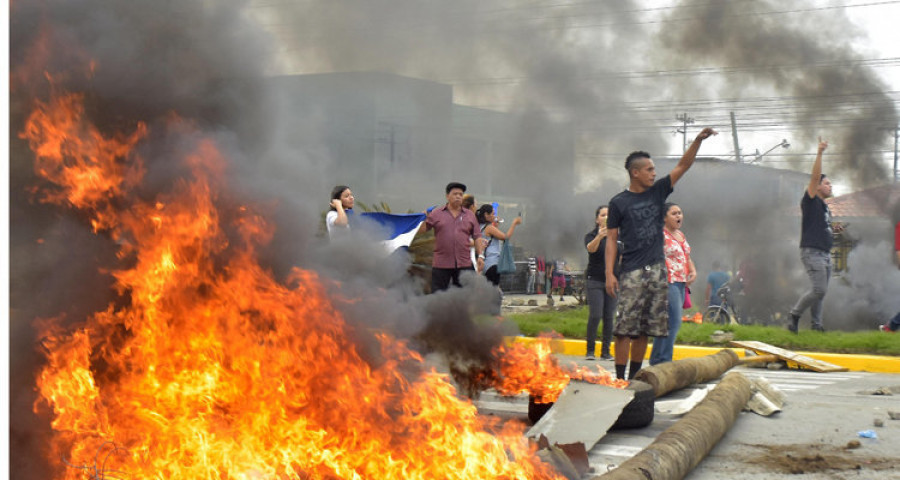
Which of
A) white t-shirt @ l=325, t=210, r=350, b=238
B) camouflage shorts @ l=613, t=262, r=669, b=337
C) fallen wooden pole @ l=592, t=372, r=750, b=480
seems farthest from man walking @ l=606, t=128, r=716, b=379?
white t-shirt @ l=325, t=210, r=350, b=238

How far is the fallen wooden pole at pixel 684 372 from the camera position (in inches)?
255


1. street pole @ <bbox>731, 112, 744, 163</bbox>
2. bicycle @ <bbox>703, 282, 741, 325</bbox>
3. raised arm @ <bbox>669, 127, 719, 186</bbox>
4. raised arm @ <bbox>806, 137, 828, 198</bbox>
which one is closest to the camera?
raised arm @ <bbox>669, 127, 719, 186</bbox>

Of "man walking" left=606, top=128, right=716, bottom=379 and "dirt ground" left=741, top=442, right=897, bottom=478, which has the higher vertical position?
"man walking" left=606, top=128, right=716, bottom=379

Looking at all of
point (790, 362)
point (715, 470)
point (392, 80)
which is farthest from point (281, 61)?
point (790, 362)

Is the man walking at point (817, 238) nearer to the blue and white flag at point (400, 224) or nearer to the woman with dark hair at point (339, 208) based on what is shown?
the blue and white flag at point (400, 224)

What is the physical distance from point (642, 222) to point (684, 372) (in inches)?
52.3

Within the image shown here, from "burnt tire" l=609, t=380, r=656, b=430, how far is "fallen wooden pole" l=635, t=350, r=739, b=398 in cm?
61

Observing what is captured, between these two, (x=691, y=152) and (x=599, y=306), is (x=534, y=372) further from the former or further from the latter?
(x=599, y=306)

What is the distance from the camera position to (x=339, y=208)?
7504mm

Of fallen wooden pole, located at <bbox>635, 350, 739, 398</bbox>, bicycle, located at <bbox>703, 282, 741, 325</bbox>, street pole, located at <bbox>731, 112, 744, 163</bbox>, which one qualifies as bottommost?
fallen wooden pole, located at <bbox>635, 350, 739, 398</bbox>

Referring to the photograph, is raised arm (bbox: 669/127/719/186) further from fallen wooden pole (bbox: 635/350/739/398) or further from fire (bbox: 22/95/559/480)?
fire (bbox: 22/95/559/480)

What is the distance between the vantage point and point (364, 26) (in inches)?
232

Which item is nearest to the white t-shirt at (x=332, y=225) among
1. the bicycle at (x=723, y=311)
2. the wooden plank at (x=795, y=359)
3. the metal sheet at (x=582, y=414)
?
the metal sheet at (x=582, y=414)

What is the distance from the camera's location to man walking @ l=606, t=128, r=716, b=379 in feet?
21.5
